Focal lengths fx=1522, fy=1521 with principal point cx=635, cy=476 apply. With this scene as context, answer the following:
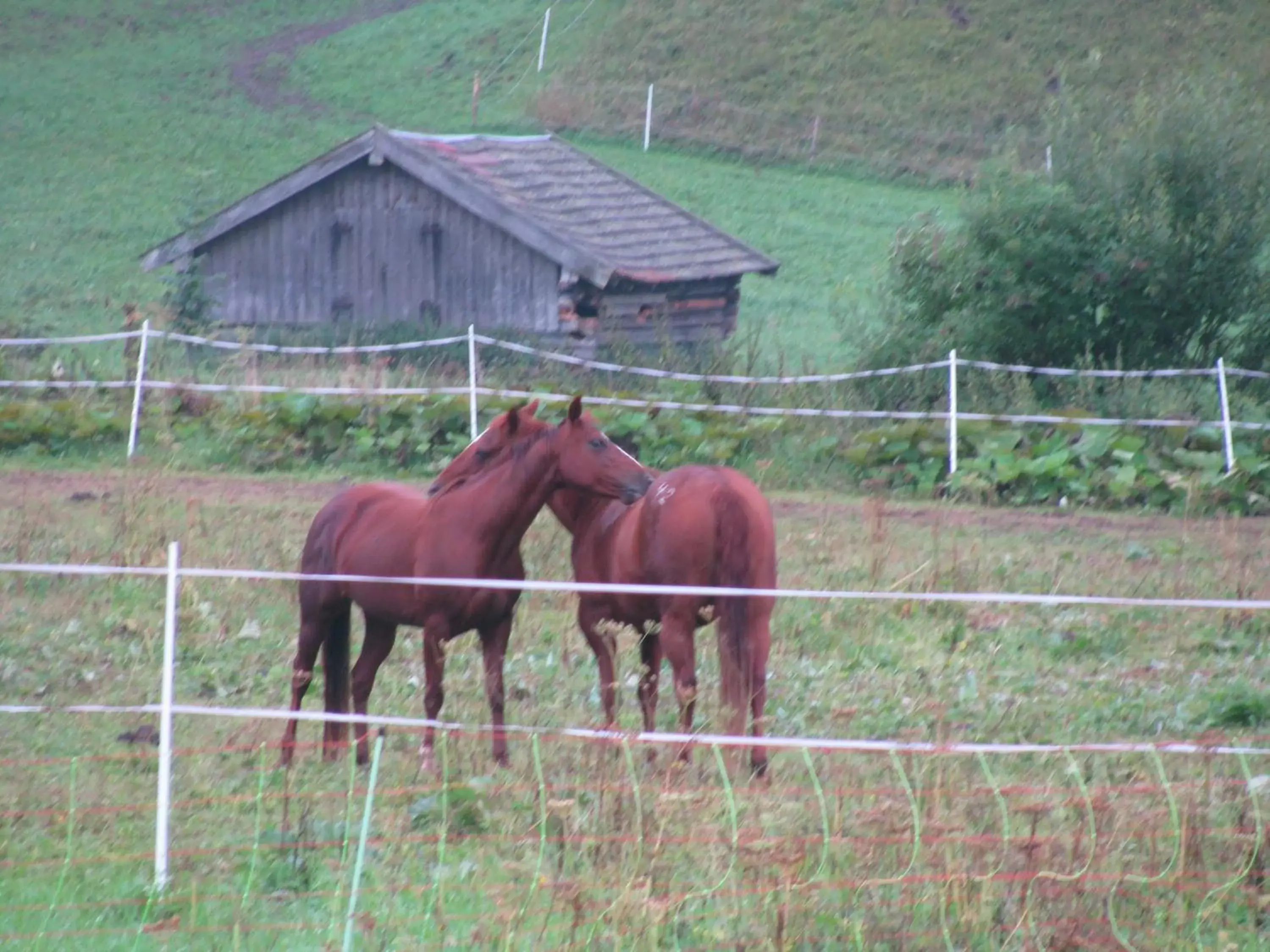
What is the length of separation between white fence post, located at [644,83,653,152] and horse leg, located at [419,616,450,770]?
28980 mm

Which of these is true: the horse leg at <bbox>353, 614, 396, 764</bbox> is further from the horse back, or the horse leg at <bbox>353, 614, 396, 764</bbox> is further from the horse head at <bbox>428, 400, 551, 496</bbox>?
the horse back

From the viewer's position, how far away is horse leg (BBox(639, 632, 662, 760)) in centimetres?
687

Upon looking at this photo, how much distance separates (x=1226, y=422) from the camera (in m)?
13.2

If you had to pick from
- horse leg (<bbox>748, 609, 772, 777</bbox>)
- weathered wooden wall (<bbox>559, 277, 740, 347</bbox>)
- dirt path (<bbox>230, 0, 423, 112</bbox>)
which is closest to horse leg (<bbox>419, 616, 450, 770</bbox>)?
horse leg (<bbox>748, 609, 772, 777</bbox>)

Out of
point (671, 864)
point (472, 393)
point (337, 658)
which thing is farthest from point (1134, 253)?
point (671, 864)

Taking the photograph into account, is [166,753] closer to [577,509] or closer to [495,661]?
[495,661]

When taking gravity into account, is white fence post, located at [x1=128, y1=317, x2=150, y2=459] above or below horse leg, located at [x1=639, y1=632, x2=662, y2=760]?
above

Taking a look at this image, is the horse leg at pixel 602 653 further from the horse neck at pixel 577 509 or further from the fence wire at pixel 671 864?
the fence wire at pixel 671 864

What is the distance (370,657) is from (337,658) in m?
0.18

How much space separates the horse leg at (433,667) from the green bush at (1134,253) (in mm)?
10008

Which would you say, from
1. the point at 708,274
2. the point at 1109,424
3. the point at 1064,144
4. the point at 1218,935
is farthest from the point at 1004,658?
the point at 708,274

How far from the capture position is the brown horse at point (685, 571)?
6645 mm

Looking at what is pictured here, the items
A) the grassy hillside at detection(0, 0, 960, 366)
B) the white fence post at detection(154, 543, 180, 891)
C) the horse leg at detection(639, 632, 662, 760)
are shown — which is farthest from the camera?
the grassy hillside at detection(0, 0, 960, 366)

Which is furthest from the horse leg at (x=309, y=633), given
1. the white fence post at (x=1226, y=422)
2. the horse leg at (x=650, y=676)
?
the white fence post at (x=1226, y=422)
